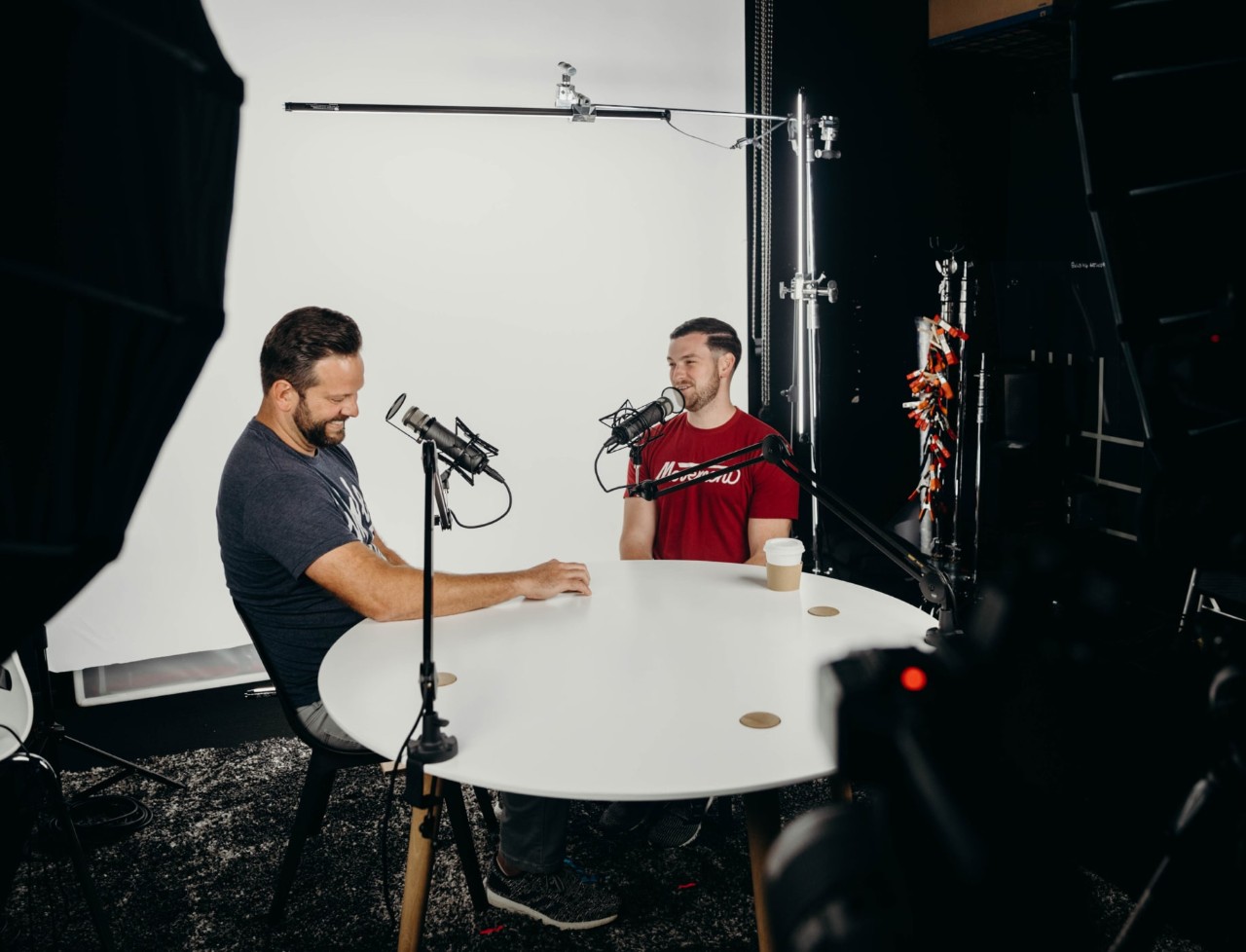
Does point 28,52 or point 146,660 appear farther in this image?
point 146,660

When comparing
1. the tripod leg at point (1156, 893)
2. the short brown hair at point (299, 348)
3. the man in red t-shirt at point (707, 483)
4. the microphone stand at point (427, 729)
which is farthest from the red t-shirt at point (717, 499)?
the tripod leg at point (1156, 893)

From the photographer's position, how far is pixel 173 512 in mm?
3131

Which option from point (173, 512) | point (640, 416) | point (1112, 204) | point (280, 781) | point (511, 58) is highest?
point (511, 58)

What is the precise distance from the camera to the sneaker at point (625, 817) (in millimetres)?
2359

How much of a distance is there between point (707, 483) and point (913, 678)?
2.20 metres

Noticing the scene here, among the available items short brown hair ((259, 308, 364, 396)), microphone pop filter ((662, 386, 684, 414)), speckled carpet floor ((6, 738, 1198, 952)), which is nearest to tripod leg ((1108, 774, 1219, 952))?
speckled carpet floor ((6, 738, 1198, 952))

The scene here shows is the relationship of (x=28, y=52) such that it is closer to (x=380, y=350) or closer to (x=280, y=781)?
(x=280, y=781)

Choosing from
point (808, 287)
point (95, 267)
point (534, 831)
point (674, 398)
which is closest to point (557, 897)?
point (534, 831)

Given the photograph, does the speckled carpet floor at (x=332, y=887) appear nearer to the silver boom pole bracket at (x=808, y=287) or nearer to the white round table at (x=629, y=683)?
the white round table at (x=629, y=683)

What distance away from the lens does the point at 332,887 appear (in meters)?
2.20

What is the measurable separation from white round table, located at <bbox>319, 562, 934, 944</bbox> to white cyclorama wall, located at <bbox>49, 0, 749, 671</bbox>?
1439 millimetres

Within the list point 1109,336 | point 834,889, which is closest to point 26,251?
point 834,889

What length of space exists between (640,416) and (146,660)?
2.11 meters

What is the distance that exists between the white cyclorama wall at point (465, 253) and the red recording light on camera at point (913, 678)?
9.52 feet
